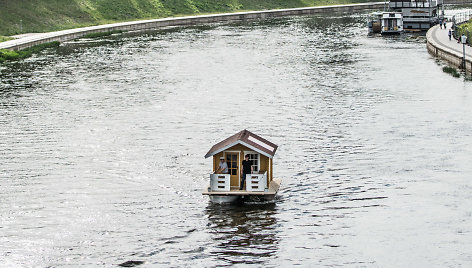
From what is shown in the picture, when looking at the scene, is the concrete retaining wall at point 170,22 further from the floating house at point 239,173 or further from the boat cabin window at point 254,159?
the boat cabin window at point 254,159

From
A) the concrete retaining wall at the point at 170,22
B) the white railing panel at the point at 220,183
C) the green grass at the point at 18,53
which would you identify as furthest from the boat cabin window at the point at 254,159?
the concrete retaining wall at the point at 170,22

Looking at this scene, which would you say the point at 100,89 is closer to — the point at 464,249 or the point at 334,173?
the point at 334,173

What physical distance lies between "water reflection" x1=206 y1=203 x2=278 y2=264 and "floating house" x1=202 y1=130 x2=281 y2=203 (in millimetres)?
533

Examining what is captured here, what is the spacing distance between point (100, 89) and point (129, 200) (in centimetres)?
3197

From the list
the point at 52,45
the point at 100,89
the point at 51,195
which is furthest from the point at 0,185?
the point at 52,45

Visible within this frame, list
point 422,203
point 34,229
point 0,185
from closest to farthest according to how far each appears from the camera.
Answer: point 34,229 → point 422,203 → point 0,185

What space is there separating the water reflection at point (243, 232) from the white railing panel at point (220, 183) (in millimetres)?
743

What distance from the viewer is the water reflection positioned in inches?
1251

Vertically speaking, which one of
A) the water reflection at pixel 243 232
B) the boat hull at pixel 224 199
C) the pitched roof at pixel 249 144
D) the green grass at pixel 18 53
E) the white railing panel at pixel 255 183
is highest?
the green grass at pixel 18 53

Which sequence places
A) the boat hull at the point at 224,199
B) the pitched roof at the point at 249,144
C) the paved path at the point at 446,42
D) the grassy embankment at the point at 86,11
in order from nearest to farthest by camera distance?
1. the pitched roof at the point at 249,144
2. the boat hull at the point at 224,199
3. the paved path at the point at 446,42
4. the grassy embankment at the point at 86,11

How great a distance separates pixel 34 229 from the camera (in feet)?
114

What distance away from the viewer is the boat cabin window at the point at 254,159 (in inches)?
1494

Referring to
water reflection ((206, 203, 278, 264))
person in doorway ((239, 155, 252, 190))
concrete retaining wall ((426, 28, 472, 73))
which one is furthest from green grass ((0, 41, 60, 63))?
water reflection ((206, 203, 278, 264))

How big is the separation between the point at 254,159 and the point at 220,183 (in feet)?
6.73
